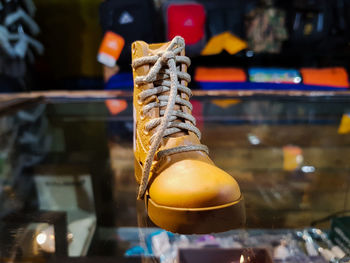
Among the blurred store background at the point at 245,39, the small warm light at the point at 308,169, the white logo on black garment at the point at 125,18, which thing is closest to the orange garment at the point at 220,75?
the blurred store background at the point at 245,39

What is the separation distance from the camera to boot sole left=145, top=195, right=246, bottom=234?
32 cm

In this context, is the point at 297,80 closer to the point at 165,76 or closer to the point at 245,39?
the point at 245,39

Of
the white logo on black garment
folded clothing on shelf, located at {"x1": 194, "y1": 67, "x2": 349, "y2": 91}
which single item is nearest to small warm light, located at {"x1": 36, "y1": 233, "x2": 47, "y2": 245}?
the white logo on black garment

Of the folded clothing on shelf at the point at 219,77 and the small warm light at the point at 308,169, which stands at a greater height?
the folded clothing on shelf at the point at 219,77

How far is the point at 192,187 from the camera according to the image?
0.33 m

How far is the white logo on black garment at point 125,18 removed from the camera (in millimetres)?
1022

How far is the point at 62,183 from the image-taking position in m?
0.64

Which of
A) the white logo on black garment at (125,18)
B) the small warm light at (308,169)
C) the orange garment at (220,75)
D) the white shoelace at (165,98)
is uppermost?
the white logo on black garment at (125,18)

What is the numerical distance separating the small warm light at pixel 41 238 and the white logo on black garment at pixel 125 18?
29.9 inches

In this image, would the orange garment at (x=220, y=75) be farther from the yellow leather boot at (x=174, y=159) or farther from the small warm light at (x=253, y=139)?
the yellow leather boot at (x=174, y=159)

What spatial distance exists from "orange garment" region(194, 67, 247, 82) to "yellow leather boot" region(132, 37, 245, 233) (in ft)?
2.64

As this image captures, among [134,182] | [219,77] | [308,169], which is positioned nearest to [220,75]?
[219,77]

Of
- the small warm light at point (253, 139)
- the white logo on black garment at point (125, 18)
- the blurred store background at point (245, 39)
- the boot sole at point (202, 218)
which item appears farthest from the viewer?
the blurred store background at point (245, 39)

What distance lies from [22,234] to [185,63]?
0.34 meters
